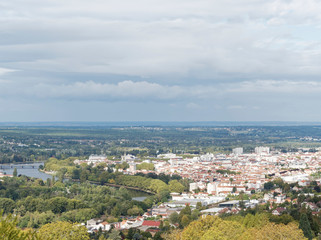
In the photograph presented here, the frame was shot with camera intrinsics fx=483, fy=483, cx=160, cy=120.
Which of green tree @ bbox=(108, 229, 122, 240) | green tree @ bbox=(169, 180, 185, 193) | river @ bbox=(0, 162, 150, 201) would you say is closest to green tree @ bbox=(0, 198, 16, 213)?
river @ bbox=(0, 162, 150, 201)

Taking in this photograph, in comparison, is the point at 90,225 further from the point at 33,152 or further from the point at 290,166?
the point at 33,152

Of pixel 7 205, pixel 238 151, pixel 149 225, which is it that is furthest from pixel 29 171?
pixel 238 151

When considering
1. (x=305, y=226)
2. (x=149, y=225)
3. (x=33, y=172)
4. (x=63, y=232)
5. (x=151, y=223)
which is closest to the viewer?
(x=63, y=232)

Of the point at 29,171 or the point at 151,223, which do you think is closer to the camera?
the point at 151,223

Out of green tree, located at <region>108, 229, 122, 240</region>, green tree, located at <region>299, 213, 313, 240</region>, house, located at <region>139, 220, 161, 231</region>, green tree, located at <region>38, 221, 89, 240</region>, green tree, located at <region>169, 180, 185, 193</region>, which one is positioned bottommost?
green tree, located at <region>169, 180, 185, 193</region>

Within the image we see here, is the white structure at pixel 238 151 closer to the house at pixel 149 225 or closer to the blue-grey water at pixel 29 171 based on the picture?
the blue-grey water at pixel 29 171

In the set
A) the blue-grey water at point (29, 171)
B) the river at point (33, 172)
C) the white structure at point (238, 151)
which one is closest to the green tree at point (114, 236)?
the river at point (33, 172)

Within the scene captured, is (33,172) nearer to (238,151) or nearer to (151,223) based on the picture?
(151,223)

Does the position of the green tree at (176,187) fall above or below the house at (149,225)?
below

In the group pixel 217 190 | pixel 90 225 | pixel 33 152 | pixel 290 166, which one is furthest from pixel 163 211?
→ pixel 33 152

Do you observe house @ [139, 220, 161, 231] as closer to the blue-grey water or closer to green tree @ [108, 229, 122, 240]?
green tree @ [108, 229, 122, 240]

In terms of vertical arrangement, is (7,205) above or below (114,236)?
below
